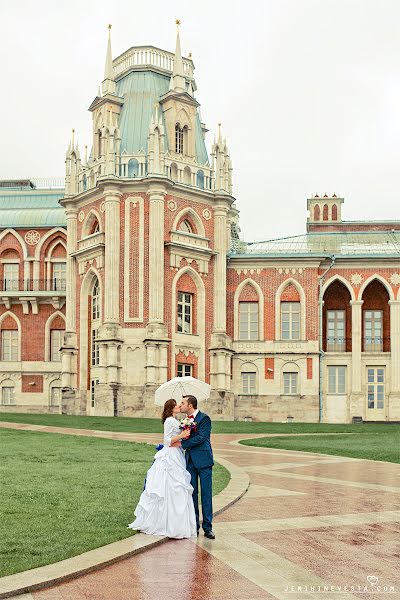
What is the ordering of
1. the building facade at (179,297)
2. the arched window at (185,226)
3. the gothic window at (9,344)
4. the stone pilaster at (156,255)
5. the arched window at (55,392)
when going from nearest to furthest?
the stone pilaster at (156,255) < the building facade at (179,297) < the arched window at (185,226) < the arched window at (55,392) < the gothic window at (9,344)

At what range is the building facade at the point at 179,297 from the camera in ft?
152

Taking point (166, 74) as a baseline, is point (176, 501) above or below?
below

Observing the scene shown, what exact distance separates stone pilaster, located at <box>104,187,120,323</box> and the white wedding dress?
35336mm

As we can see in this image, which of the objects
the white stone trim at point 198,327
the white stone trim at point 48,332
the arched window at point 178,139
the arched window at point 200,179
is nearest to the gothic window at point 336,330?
the white stone trim at point 198,327

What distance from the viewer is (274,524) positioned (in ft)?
37.5

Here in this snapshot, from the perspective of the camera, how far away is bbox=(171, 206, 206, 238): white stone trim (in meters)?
48.0

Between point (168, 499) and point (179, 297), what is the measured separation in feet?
124

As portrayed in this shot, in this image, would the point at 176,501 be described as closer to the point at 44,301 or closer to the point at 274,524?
the point at 274,524

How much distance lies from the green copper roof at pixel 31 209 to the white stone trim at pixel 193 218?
38.6 feet

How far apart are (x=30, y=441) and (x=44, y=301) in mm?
30912

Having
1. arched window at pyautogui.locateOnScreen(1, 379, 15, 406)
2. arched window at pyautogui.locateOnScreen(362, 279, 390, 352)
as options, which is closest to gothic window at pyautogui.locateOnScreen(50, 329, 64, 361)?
arched window at pyautogui.locateOnScreen(1, 379, 15, 406)

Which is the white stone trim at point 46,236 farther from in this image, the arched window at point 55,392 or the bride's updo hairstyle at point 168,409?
the bride's updo hairstyle at point 168,409

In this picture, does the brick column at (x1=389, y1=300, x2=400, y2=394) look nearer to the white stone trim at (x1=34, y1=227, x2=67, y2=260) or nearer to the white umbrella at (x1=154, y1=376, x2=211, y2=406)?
the white stone trim at (x1=34, y1=227, x2=67, y2=260)

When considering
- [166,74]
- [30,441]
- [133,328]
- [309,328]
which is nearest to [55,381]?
[133,328]
